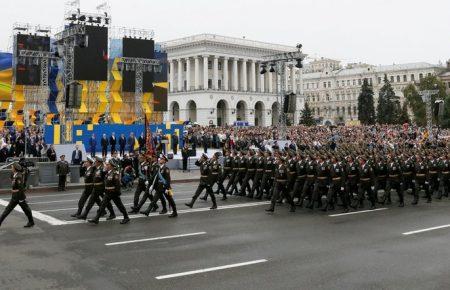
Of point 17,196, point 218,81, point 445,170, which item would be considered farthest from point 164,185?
point 218,81

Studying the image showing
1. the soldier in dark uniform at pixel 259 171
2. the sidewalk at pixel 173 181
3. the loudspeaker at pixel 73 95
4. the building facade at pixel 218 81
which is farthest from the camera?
the building facade at pixel 218 81

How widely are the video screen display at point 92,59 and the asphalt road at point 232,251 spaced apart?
24.9m

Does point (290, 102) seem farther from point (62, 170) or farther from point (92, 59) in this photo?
point (92, 59)

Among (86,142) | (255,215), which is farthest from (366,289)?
(86,142)

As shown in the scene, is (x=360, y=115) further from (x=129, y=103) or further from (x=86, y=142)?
(x=86, y=142)

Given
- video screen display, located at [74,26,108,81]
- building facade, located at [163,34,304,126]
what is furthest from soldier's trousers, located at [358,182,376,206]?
building facade, located at [163,34,304,126]

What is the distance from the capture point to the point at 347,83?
147 meters

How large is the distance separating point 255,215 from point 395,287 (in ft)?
23.6

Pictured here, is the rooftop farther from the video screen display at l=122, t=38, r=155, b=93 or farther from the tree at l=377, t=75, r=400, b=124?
the video screen display at l=122, t=38, r=155, b=93

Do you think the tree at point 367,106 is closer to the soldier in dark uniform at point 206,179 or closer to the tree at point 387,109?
the tree at point 387,109

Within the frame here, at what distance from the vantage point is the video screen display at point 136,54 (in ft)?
142

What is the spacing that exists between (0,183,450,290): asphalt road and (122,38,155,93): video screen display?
30.2 m

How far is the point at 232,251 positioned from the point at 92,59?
3220 cm

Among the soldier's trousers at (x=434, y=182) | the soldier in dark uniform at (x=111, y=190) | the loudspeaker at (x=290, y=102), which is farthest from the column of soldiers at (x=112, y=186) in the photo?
the loudspeaker at (x=290, y=102)
